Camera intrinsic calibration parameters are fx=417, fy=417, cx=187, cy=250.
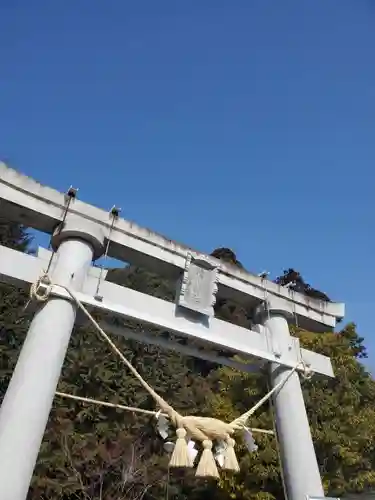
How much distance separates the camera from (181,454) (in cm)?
308

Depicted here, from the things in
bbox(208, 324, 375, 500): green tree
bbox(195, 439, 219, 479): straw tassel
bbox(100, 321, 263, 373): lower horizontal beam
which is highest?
bbox(208, 324, 375, 500): green tree

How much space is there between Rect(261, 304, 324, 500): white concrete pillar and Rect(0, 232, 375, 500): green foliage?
5.42 m

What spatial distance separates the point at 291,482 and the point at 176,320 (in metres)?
1.73

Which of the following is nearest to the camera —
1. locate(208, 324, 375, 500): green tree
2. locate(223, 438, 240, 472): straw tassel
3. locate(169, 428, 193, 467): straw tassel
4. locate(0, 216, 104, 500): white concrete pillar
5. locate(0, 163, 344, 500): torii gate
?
locate(0, 216, 104, 500): white concrete pillar

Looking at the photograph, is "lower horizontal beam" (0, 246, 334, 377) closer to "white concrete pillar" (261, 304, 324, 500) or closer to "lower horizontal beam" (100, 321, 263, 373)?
"white concrete pillar" (261, 304, 324, 500)

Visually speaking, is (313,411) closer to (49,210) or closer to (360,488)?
(360,488)

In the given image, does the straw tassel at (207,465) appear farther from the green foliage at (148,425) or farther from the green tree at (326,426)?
the green foliage at (148,425)

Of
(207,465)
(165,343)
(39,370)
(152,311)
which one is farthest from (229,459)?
(39,370)

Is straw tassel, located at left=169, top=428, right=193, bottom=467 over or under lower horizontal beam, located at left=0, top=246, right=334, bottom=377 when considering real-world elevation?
under

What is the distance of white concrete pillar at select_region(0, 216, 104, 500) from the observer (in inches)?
100

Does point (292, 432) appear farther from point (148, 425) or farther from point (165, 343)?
point (148, 425)

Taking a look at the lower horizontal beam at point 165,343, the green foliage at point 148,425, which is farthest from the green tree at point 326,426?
the lower horizontal beam at point 165,343

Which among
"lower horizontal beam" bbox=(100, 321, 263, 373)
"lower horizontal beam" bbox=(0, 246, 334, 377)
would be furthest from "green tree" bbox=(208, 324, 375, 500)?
"lower horizontal beam" bbox=(0, 246, 334, 377)

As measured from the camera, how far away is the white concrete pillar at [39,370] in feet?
8.35
